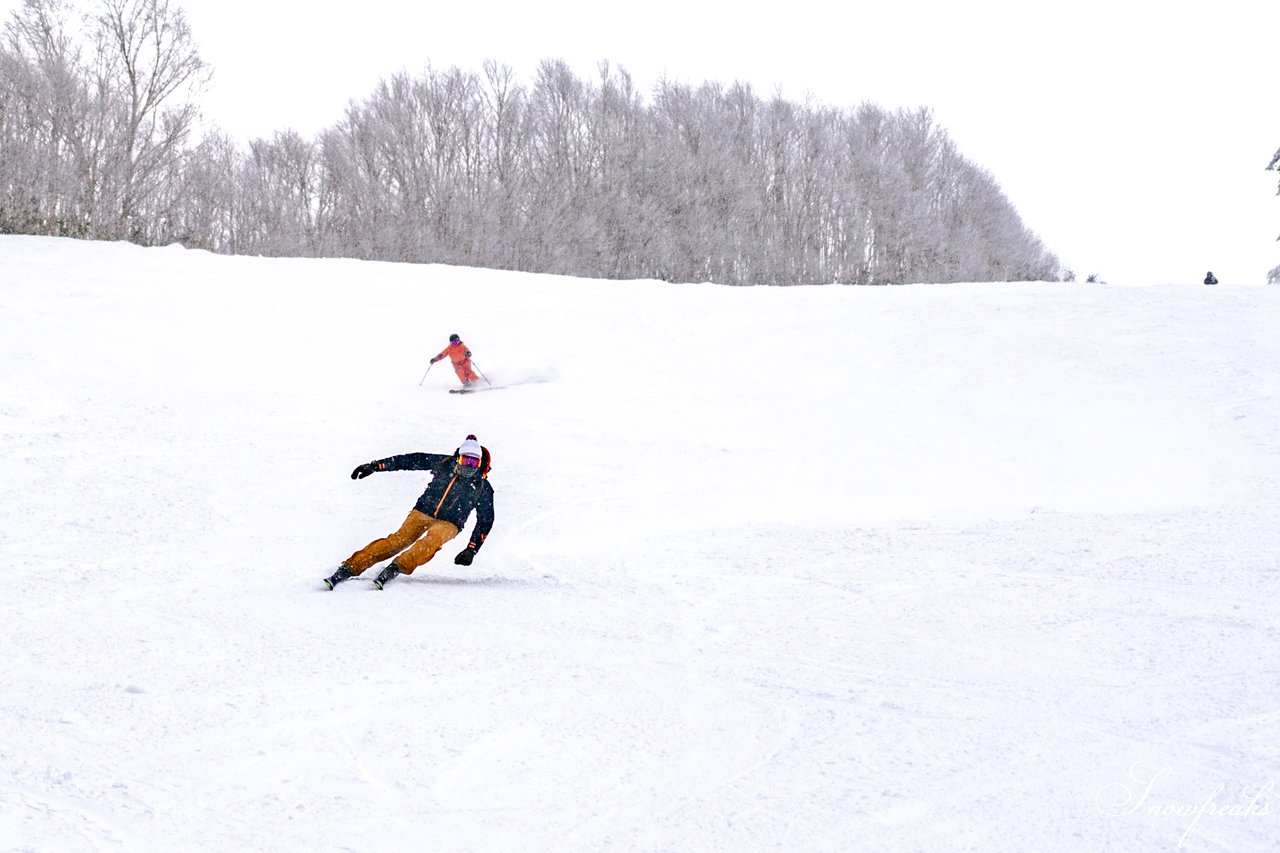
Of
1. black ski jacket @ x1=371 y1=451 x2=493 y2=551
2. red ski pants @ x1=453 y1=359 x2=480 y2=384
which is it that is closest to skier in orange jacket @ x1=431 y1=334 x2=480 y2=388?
red ski pants @ x1=453 y1=359 x2=480 y2=384

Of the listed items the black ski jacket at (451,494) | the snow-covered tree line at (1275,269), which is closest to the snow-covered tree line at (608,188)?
the snow-covered tree line at (1275,269)

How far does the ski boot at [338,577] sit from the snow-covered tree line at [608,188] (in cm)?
3107

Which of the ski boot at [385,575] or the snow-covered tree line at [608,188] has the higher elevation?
the snow-covered tree line at [608,188]

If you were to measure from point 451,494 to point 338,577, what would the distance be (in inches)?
42.5

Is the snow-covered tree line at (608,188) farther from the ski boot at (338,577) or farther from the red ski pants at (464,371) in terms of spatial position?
the ski boot at (338,577)

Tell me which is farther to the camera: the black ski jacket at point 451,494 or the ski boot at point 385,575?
the black ski jacket at point 451,494

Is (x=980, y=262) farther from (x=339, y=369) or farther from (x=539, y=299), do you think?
(x=339, y=369)

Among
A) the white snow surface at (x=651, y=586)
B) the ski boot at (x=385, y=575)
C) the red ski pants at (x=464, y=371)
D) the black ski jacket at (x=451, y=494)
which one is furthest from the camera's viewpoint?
the red ski pants at (x=464, y=371)

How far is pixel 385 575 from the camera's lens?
701 cm

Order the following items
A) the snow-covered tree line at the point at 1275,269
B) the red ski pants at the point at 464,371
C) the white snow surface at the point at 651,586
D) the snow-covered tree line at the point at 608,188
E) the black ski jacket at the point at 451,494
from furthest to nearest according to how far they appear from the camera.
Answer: the snow-covered tree line at the point at 608,188
the snow-covered tree line at the point at 1275,269
the red ski pants at the point at 464,371
the black ski jacket at the point at 451,494
the white snow surface at the point at 651,586

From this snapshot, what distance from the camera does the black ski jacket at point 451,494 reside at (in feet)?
24.4

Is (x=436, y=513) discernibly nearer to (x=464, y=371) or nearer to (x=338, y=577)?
(x=338, y=577)

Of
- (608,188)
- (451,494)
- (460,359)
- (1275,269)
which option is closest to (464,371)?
(460,359)

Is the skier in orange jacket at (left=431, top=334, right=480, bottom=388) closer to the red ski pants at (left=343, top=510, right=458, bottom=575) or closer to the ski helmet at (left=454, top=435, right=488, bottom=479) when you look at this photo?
the ski helmet at (left=454, top=435, right=488, bottom=479)
